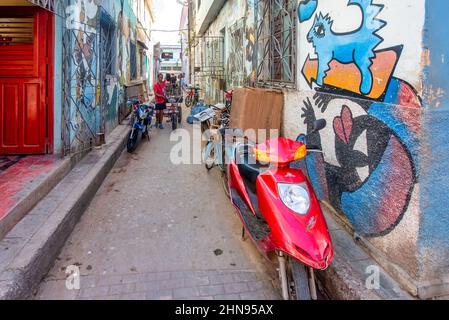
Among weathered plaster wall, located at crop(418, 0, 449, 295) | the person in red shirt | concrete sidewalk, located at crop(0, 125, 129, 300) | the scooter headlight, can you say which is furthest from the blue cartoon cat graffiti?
the person in red shirt

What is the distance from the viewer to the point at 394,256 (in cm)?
291

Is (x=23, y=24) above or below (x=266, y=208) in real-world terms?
above

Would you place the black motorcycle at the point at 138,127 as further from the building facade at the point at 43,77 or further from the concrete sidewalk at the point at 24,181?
the concrete sidewalk at the point at 24,181

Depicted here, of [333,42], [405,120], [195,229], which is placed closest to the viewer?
[405,120]

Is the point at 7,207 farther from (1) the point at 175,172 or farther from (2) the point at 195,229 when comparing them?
(1) the point at 175,172

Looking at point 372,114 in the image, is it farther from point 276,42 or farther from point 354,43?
point 276,42

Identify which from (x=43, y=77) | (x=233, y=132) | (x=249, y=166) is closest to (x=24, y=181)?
(x=43, y=77)

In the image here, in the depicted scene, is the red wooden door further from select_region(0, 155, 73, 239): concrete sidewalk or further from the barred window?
the barred window

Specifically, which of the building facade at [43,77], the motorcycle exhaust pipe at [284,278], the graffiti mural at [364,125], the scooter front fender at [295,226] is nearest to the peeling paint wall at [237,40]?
the building facade at [43,77]

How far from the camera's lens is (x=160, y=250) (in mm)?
3688

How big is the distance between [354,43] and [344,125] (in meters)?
0.76

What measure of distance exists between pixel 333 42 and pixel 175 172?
369 centimetres

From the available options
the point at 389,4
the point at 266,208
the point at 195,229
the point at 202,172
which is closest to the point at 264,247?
the point at 266,208

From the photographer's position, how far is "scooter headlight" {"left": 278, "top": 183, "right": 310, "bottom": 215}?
2789 millimetres
